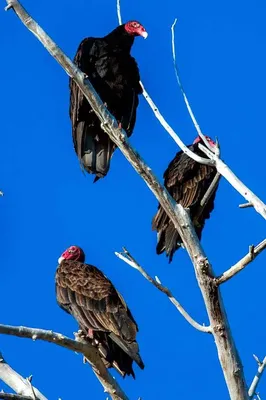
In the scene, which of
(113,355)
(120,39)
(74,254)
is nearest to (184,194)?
(74,254)

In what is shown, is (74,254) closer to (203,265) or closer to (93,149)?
(93,149)

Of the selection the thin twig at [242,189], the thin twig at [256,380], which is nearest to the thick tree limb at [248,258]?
the thin twig at [242,189]

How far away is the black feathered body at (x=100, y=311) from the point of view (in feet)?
15.2

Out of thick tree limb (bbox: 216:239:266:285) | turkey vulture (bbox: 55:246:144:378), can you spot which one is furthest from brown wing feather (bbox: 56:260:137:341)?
thick tree limb (bbox: 216:239:266:285)

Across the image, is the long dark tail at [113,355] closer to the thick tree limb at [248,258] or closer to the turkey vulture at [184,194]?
the thick tree limb at [248,258]

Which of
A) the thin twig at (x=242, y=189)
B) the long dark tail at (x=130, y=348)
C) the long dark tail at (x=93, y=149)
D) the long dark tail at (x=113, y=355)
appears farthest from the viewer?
the long dark tail at (x=93, y=149)

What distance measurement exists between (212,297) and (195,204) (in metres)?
3.67

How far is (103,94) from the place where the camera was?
5.55 meters

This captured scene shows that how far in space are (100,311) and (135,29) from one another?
2008 mm

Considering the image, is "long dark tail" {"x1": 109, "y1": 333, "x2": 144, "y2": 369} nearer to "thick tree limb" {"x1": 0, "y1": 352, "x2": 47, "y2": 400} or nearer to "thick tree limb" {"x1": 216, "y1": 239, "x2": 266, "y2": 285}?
"thick tree limb" {"x1": 0, "y1": 352, "x2": 47, "y2": 400}

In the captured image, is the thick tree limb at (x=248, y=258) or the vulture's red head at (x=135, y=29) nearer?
the thick tree limb at (x=248, y=258)

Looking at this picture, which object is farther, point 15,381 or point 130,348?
point 130,348

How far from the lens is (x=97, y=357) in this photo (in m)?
3.74

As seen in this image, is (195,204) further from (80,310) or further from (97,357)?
(97,357)
